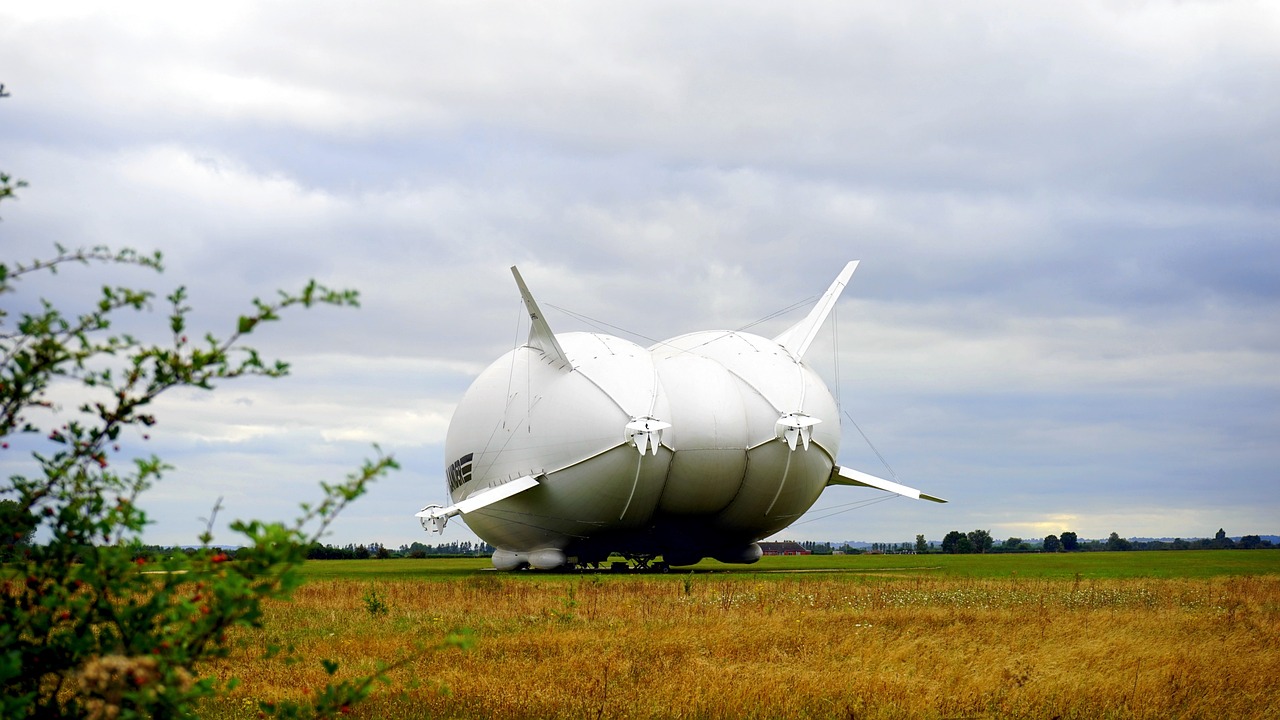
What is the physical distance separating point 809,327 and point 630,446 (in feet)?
51.5

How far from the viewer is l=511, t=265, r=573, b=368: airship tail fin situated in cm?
4356

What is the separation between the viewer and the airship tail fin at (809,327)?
52344 millimetres

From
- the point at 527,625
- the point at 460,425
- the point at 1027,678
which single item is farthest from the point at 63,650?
the point at 460,425

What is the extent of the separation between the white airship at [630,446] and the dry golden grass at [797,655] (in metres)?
14.7

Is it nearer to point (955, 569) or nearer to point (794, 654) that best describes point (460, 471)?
point (955, 569)

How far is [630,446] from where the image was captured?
4144cm

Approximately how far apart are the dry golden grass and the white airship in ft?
48.1

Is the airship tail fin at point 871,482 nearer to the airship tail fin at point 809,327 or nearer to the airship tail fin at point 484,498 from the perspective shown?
the airship tail fin at point 809,327

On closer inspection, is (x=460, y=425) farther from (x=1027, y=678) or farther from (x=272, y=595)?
(x=272, y=595)

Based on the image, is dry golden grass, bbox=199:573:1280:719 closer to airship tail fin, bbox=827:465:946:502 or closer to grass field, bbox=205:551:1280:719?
grass field, bbox=205:551:1280:719

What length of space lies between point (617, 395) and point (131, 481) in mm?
35764

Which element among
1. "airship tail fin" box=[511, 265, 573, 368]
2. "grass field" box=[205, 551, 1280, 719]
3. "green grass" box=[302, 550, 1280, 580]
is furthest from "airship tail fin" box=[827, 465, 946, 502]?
"grass field" box=[205, 551, 1280, 719]

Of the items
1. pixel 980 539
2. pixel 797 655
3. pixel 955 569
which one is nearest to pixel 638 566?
pixel 955 569

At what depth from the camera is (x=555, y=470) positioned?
42.6 meters
